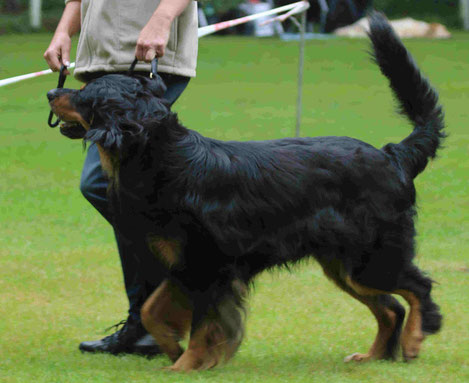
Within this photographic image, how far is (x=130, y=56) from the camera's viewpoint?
14.2ft

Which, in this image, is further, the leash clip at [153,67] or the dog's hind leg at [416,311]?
the dog's hind leg at [416,311]

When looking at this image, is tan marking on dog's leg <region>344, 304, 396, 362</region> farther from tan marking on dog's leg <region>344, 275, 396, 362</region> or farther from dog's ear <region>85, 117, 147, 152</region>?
dog's ear <region>85, 117, 147, 152</region>

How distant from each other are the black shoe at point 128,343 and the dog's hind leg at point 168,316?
0.91 ft

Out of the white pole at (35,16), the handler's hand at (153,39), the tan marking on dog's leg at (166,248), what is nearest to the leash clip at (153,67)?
the handler's hand at (153,39)

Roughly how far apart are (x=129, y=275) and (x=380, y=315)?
4.36 feet

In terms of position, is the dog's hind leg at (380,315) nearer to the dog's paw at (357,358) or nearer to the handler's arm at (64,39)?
the dog's paw at (357,358)

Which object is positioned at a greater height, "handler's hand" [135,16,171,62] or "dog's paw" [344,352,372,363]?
"handler's hand" [135,16,171,62]

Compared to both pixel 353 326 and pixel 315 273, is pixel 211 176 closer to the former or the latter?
pixel 353 326

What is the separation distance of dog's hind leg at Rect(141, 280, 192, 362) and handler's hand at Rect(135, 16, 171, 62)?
1071 mm

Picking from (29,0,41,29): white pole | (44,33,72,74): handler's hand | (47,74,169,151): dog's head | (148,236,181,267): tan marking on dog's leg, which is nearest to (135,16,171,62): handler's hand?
(47,74,169,151): dog's head

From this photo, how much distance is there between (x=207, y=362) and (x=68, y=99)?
1.39m

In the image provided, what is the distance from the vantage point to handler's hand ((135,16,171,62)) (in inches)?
161

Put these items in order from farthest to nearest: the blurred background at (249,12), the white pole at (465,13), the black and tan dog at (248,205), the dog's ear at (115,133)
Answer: the white pole at (465,13) → the blurred background at (249,12) → the black and tan dog at (248,205) → the dog's ear at (115,133)

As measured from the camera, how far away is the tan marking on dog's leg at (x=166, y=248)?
4004 millimetres
